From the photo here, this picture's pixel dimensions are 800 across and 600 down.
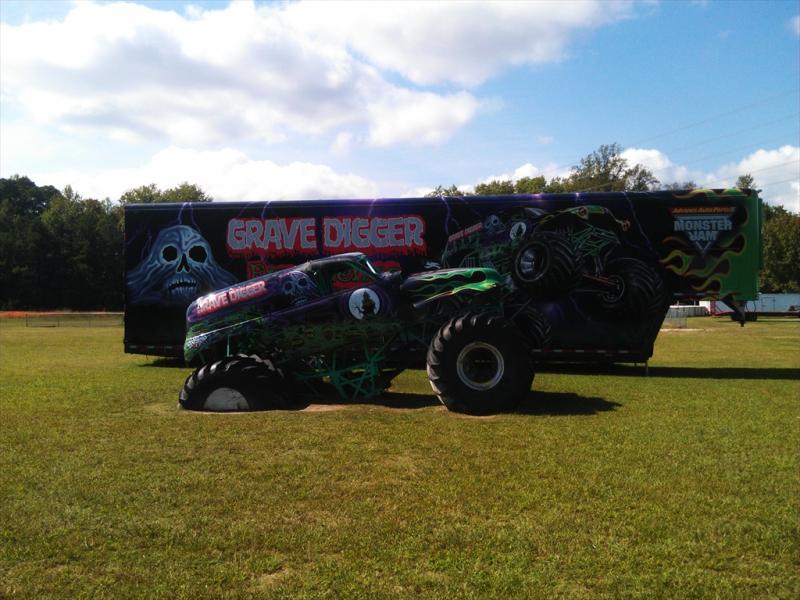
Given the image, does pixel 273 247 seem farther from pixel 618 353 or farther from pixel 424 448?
pixel 424 448

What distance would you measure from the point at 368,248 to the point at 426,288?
4.65m

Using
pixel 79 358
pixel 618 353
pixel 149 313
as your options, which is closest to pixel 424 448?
pixel 618 353

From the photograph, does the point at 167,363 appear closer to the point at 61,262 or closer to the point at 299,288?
the point at 299,288

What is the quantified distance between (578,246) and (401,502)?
9.33 metres

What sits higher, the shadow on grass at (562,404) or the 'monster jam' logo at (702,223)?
the 'monster jam' logo at (702,223)

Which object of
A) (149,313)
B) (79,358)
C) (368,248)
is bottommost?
(79,358)

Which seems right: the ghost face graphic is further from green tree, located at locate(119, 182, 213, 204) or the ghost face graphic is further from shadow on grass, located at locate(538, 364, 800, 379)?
green tree, located at locate(119, 182, 213, 204)

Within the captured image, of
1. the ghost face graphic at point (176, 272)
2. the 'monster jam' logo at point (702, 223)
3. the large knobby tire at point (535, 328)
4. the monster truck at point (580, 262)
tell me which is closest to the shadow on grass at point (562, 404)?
the large knobby tire at point (535, 328)

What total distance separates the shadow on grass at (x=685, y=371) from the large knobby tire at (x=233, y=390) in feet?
22.4

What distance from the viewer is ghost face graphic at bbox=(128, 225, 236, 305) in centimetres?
1470

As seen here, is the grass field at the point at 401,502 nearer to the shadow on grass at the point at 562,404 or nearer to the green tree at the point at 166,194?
the shadow on grass at the point at 562,404

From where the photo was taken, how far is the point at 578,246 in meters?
13.2

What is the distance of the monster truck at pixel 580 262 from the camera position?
42.9ft

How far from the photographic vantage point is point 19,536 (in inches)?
173
